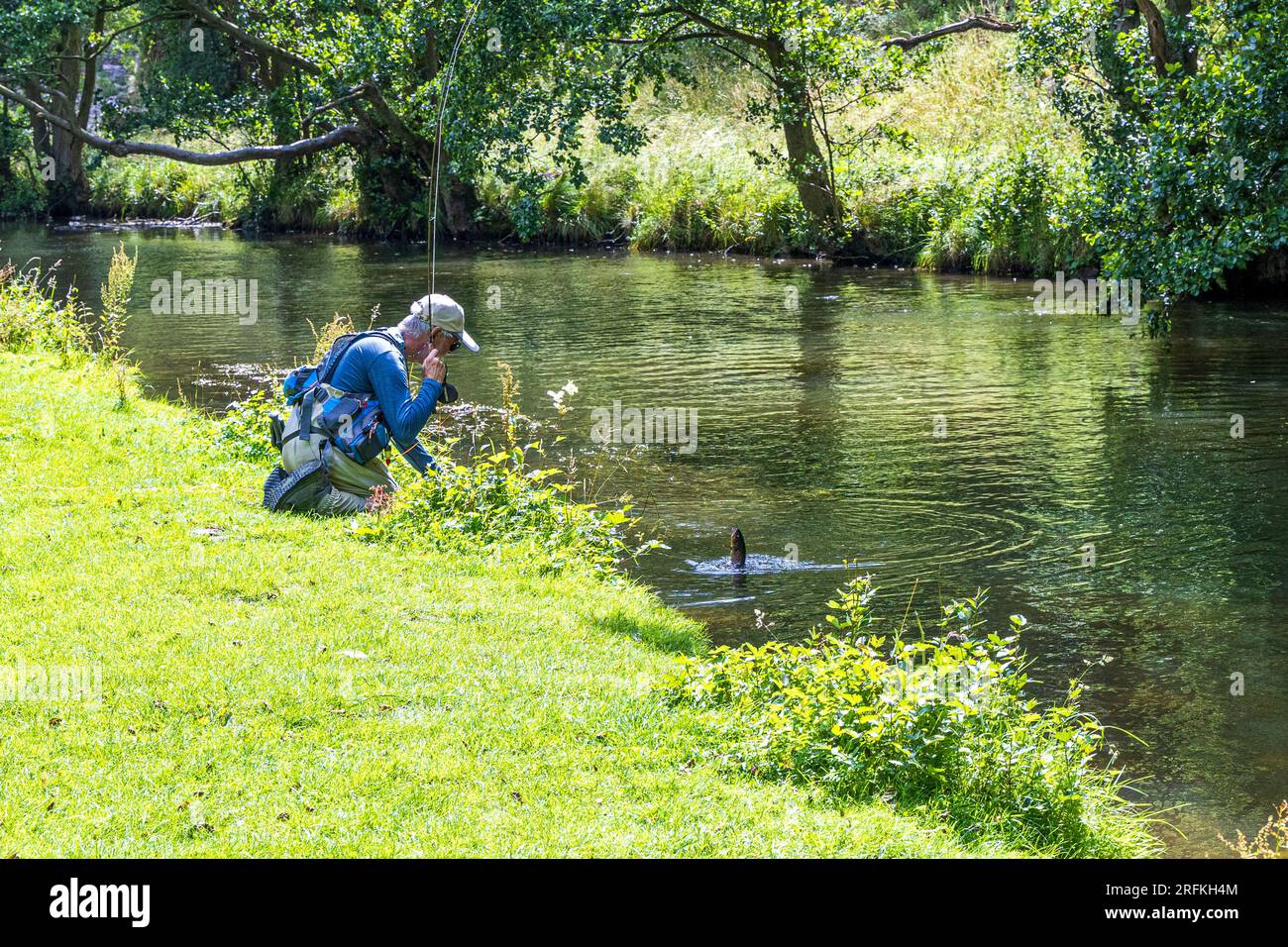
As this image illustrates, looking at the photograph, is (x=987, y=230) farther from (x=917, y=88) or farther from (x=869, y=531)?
(x=869, y=531)

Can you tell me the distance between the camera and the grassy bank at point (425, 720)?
4.52m

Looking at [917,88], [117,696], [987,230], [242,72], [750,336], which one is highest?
[242,72]

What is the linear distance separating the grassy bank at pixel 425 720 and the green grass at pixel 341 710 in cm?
1

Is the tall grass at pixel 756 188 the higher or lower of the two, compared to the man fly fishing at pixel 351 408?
higher

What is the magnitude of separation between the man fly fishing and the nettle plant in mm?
3255

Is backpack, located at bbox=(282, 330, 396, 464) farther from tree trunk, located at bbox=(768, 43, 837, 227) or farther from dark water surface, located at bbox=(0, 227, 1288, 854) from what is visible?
tree trunk, located at bbox=(768, 43, 837, 227)

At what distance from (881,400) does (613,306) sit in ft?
24.5

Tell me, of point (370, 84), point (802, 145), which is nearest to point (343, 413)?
point (802, 145)

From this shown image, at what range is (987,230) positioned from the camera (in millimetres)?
24391

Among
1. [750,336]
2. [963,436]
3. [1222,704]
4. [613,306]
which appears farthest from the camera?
[613,306]

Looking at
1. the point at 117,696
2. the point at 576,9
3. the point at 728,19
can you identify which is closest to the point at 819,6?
the point at 728,19

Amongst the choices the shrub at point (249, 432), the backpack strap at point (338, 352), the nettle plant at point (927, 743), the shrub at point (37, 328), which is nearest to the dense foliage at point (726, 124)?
the shrub at point (37, 328)

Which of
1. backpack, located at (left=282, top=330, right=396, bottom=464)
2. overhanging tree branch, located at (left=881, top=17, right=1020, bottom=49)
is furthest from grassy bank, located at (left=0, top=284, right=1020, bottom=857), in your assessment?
overhanging tree branch, located at (left=881, top=17, right=1020, bottom=49)

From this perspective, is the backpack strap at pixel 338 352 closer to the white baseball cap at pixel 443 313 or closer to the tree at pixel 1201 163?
the white baseball cap at pixel 443 313
